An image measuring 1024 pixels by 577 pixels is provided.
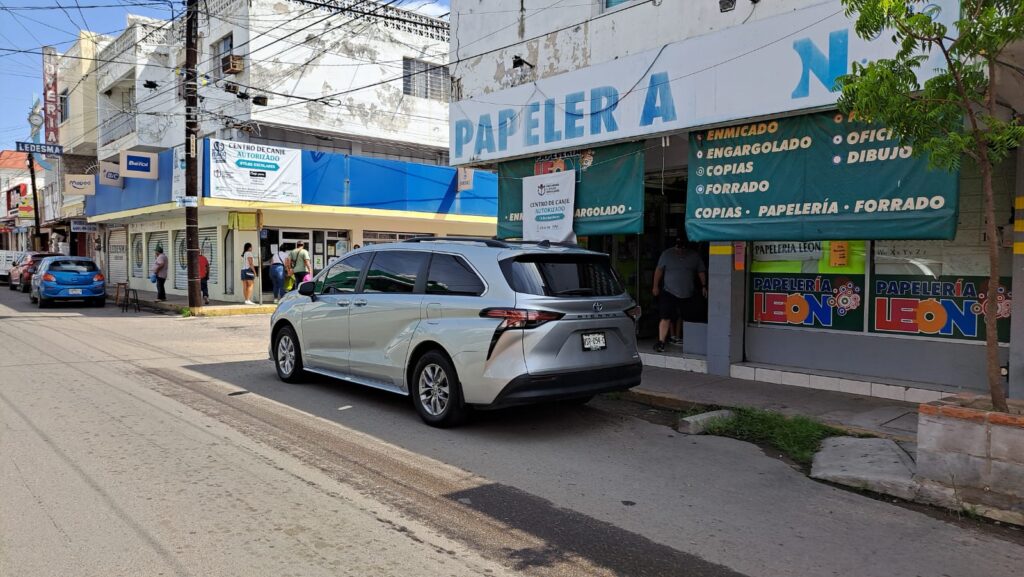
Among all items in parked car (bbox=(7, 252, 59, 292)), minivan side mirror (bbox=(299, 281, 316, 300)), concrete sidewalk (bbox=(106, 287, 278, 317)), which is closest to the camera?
minivan side mirror (bbox=(299, 281, 316, 300))

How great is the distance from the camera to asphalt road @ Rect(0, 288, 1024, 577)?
3.85 meters

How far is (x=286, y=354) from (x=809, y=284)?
6964 millimetres

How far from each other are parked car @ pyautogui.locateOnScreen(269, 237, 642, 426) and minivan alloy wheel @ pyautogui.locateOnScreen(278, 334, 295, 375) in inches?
47.1

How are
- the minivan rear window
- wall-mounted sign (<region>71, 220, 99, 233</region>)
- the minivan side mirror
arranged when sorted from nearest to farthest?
the minivan rear window → the minivan side mirror → wall-mounted sign (<region>71, 220, 99, 233</region>)

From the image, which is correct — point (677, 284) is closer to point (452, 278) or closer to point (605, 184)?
point (605, 184)

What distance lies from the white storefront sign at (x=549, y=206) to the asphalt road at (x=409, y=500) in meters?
4.00

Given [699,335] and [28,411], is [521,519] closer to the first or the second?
[28,411]

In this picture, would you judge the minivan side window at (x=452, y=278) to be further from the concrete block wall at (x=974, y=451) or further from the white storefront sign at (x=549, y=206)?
the white storefront sign at (x=549, y=206)

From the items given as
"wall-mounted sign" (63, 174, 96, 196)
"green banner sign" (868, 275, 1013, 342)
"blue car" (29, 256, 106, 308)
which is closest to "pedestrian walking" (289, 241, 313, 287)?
"blue car" (29, 256, 106, 308)

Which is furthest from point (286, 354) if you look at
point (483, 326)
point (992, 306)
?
point (992, 306)

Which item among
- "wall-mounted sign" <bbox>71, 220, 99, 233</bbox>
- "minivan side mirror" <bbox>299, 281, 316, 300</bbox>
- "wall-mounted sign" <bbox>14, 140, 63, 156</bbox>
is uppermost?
"wall-mounted sign" <bbox>14, 140, 63, 156</bbox>

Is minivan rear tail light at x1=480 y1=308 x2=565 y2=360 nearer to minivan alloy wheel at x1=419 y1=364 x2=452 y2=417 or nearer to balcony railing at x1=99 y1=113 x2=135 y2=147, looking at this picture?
minivan alloy wheel at x1=419 y1=364 x2=452 y2=417

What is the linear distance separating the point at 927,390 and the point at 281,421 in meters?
6.99

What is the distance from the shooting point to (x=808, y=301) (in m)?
9.27
